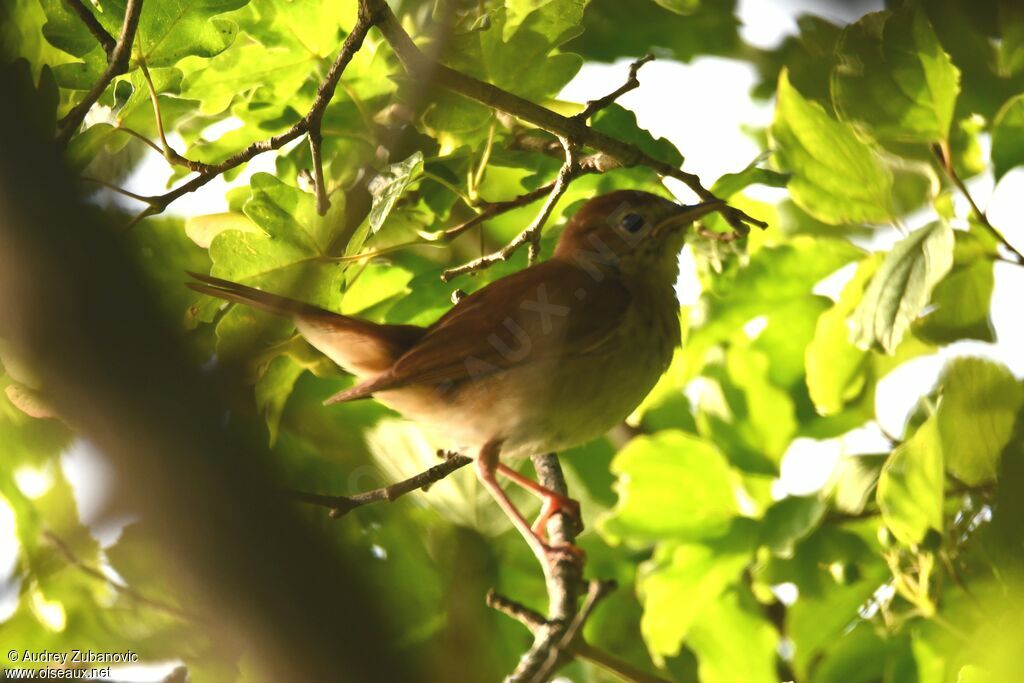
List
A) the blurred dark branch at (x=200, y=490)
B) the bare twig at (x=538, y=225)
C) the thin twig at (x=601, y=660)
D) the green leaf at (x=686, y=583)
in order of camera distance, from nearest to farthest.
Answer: the blurred dark branch at (x=200, y=490)
the thin twig at (x=601, y=660)
the bare twig at (x=538, y=225)
the green leaf at (x=686, y=583)

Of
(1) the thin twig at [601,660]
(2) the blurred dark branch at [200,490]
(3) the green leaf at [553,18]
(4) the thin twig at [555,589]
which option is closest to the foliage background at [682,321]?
(3) the green leaf at [553,18]

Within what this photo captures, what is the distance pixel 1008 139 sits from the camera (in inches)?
96.0

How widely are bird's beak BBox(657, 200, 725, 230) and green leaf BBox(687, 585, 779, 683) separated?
1021 mm

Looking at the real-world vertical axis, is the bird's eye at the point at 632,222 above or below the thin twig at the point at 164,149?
below

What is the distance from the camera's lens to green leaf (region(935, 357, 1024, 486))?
244cm

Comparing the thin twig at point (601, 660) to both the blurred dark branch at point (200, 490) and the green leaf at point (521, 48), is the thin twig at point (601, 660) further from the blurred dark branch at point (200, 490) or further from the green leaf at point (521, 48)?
the green leaf at point (521, 48)

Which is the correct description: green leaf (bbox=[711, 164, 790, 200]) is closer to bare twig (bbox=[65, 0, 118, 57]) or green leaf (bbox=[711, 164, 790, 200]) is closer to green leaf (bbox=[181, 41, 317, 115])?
green leaf (bbox=[181, 41, 317, 115])

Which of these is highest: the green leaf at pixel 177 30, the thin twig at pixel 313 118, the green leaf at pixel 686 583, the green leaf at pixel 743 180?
the green leaf at pixel 177 30

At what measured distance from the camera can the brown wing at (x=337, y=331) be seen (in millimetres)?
2217

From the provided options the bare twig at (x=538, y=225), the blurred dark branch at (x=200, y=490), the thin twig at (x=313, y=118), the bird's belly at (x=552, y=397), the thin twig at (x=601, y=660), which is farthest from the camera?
the bird's belly at (x=552, y=397)

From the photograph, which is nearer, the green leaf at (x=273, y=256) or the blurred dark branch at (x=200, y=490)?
the blurred dark branch at (x=200, y=490)

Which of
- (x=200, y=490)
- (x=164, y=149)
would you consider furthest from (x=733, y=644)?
(x=200, y=490)

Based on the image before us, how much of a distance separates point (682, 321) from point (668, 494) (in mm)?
522

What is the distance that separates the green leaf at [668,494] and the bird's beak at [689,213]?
546mm
